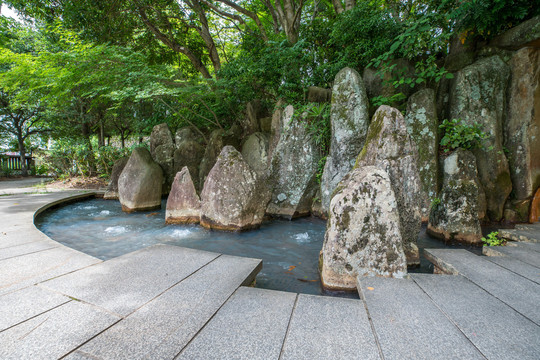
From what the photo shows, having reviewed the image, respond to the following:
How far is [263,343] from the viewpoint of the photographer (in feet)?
4.83

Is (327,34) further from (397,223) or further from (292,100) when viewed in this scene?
(397,223)

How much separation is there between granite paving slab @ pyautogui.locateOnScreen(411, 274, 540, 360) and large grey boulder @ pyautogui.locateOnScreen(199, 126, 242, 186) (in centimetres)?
767

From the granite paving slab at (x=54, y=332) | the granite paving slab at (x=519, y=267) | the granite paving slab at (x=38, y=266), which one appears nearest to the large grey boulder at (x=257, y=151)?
the granite paving slab at (x=38, y=266)

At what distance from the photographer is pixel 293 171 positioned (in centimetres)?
671

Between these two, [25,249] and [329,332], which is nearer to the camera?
[329,332]

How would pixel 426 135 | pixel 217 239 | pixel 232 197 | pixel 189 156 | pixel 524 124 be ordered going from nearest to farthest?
pixel 217 239
pixel 232 197
pixel 524 124
pixel 426 135
pixel 189 156

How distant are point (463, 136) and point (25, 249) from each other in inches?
309

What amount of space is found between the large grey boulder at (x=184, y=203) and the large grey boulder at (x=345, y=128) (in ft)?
9.79

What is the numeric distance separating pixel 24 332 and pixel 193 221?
13.2 feet

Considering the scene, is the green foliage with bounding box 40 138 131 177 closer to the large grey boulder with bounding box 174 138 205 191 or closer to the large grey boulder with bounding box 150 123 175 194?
Answer: the large grey boulder with bounding box 150 123 175 194

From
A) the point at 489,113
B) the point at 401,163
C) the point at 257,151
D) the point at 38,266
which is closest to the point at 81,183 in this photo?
the point at 257,151

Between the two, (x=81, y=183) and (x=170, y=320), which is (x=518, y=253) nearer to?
(x=170, y=320)

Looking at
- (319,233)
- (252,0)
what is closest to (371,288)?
(319,233)

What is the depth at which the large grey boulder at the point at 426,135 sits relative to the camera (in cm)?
571
